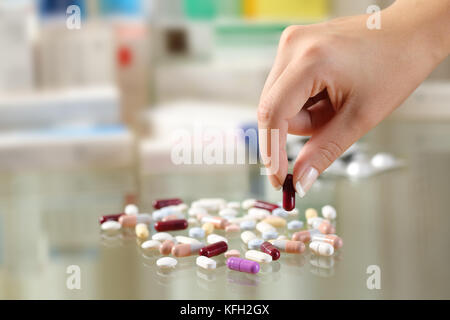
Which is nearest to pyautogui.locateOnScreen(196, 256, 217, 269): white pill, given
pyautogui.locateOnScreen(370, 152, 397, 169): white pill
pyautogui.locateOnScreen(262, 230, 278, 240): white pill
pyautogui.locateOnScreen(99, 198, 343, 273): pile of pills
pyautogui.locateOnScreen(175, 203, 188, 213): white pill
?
pyautogui.locateOnScreen(99, 198, 343, 273): pile of pills

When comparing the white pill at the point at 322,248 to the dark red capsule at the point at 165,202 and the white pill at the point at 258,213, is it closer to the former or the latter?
the white pill at the point at 258,213

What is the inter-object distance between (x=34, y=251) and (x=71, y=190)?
1.00 ft

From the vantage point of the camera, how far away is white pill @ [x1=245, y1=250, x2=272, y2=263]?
0.72m

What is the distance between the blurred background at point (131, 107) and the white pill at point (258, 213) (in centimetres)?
7

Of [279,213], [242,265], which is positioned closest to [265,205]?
[279,213]

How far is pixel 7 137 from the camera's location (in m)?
1.45

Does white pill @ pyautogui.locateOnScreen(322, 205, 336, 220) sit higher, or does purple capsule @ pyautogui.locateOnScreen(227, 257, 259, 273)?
white pill @ pyautogui.locateOnScreen(322, 205, 336, 220)

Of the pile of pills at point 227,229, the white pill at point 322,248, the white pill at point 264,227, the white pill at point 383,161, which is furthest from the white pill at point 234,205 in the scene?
the white pill at point 383,161

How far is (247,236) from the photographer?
797 millimetres

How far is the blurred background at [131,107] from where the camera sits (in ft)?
3.38

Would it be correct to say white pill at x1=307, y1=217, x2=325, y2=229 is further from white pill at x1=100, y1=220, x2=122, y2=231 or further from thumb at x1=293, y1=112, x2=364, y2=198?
white pill at x1=100, y1=220, x2=122, y2=231

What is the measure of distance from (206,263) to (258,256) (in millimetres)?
60

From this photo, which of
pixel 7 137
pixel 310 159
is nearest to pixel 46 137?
pixel 7 137

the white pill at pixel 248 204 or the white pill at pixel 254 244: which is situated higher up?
the white pill at pixel 248 204
